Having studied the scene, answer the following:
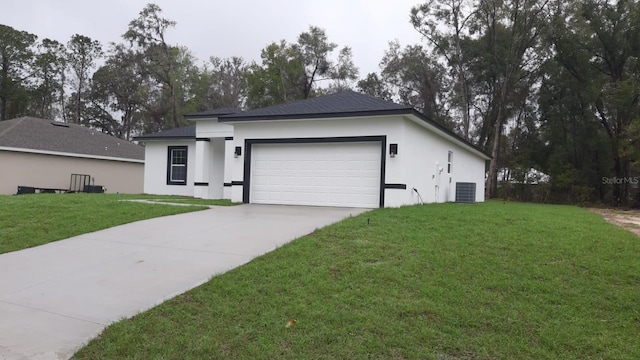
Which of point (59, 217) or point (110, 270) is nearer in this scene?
point (110, 270)

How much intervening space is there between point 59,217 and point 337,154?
706cm

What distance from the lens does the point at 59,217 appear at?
30.5 feet

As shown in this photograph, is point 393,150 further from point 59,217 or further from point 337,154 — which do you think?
point 59,217

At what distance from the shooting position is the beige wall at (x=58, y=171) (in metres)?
19.3

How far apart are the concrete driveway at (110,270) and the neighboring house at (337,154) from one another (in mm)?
2503

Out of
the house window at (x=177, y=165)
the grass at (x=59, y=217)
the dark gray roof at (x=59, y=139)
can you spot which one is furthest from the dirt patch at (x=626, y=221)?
the dark gray roof at (x=59, y=139)

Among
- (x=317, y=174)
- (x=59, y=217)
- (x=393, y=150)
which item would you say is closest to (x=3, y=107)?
(x=59, y=217)

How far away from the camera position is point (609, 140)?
25.8 metres

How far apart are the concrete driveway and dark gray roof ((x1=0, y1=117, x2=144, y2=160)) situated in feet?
50.2

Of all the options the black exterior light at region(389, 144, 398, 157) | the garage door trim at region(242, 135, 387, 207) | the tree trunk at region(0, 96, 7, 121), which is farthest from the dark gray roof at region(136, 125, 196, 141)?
the tree trunk at region(0, 96, 7, 121)

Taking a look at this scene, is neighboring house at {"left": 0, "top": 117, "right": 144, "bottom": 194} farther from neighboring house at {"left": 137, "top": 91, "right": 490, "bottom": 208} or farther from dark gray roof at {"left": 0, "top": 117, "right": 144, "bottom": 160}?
neighboring house at {"left": 137, "top": 91, "right": 490, "bottom": 208}

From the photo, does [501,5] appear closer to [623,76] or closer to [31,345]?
[623,76]

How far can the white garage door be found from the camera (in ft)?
38.6

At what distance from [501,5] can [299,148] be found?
70.5 ft
